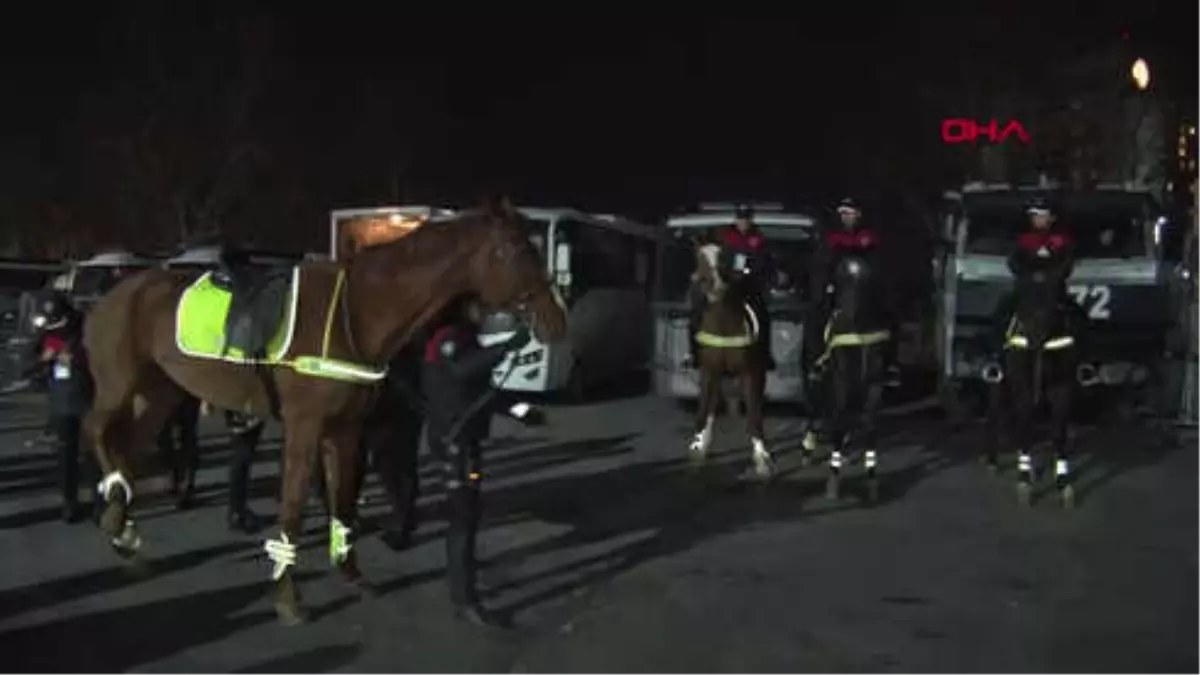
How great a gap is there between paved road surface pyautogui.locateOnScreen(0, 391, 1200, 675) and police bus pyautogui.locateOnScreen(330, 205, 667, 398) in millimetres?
8689

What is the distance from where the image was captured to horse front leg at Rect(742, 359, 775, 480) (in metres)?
14.6

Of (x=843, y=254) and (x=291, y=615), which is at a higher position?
(x=843, y=254)

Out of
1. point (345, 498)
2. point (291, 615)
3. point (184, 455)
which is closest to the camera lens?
point (291, 615)

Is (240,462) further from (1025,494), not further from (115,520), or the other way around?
(1025,494)

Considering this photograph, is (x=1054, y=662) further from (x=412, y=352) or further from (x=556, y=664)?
(x=412, y=352)

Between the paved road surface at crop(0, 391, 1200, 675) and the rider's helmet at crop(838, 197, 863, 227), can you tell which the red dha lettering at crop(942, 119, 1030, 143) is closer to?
the paved road surface at crop(0, 391, 1200, 675)

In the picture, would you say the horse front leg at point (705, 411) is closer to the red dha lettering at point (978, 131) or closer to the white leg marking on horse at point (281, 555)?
the white leg marking on horse at point (281, 555)

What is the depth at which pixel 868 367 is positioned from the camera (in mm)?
13094

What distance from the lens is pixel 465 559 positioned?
8953 mm

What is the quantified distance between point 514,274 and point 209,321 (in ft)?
6.82

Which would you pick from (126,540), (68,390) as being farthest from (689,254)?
(126,540)

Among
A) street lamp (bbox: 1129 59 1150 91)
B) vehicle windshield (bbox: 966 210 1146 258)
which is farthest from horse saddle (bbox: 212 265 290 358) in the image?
street lamp (bbox: 1129 59 1150 91)

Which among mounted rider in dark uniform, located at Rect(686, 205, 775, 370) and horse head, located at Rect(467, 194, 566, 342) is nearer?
horse head, located at Rect(467, 194, 566, 342)

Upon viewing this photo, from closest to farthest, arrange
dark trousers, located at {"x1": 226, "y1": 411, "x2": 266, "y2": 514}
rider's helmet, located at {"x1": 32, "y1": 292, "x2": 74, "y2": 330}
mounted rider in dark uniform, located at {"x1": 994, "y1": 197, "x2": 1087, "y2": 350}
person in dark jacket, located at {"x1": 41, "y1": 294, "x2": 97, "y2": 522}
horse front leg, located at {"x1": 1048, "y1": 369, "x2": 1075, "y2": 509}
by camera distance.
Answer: dark trousers, located at {"x1": 226, "y1": 411, "x2": 266, "y2": 514}
person in dark jacket, located at {"x1": 41, "y1": 294, "x2": 97, "y2": 522}
rider's helmet, located at {"x1": 32, "y1": 292, "x2": 74, "y2": 330}
mounted rider in dark uniform, located at {"x1": 994, "y1": 197, "x2": 1087, "y2": 350}
horse front leg, located at {"x1": 1048, "y1": 369, "x2": 1075, "y2": 509}
